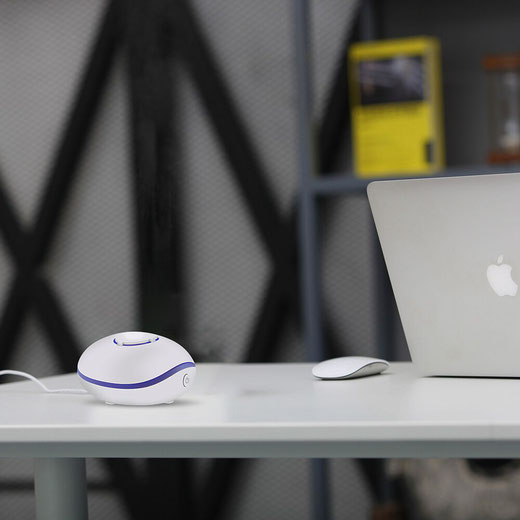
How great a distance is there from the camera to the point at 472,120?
2.63 meters

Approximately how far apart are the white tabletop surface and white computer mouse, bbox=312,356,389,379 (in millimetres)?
132

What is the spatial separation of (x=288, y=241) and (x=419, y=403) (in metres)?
1.91

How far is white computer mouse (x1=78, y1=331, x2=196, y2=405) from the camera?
0.98 metres

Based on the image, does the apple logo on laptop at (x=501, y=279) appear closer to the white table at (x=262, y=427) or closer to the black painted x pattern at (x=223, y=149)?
the white table at (x=262, y=427)

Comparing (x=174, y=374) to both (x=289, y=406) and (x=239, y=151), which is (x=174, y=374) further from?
(x=239, y=151)

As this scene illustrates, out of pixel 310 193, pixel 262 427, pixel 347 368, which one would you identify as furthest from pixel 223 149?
pixel 262 427

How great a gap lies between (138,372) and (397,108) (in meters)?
1.55

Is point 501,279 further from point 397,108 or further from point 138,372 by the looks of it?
point 397,108

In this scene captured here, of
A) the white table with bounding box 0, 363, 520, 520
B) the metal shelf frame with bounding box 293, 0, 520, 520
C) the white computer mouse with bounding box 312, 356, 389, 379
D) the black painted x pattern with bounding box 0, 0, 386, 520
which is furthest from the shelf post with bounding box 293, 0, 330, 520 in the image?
the white table with bounding box 0, 363, 520, 520

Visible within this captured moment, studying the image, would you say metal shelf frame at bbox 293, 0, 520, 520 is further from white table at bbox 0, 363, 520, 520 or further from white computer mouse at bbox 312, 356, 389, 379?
white table at bbox 0, 363, 520, 520

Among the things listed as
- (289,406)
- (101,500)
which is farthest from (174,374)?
(101,500)

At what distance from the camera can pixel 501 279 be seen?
1.07m

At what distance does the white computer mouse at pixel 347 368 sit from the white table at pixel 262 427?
0.08m

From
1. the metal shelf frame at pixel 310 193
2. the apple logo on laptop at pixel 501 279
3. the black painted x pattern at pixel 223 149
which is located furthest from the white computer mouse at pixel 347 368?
the black painted x pattern at pixel 223 149
